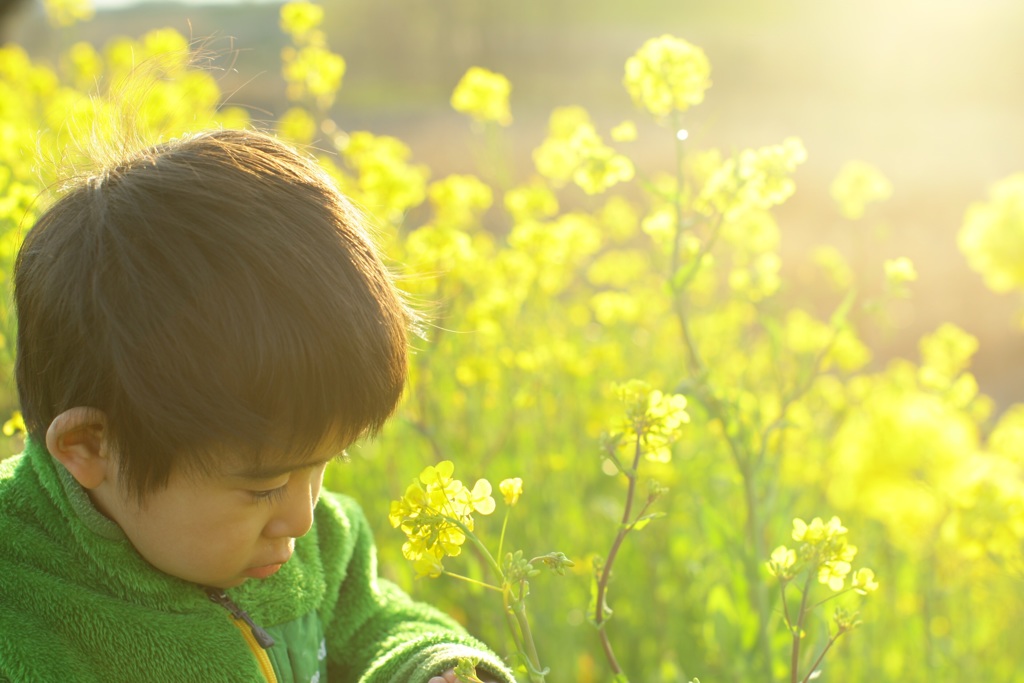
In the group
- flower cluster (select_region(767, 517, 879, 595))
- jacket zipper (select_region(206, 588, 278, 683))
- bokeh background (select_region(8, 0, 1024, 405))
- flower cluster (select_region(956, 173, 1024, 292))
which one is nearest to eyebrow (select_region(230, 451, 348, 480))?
jacket zipper (select_region(206, 588, 278, 683))

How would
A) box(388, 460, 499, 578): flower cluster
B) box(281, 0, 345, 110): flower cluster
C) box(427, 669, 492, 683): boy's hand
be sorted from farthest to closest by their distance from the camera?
box(281, 0, 345, 110): flower cluster < box(427, 669, 492, 683): boy's hand < box(388, 460, 499, 578): flower cluster

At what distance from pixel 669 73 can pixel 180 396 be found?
0.86 meters

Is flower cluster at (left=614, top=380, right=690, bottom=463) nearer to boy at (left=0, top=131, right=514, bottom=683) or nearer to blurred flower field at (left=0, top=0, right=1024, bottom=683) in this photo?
blurred flower field at (left=0, top=0, right=1024, bottom=683)

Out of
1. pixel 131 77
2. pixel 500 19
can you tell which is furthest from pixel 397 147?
pixel 500 19

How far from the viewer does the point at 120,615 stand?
1079 millimetres

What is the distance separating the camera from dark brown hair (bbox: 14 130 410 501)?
952mm

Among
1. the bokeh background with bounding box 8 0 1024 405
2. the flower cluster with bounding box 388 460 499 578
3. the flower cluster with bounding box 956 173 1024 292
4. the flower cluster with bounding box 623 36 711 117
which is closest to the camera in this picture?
the flower cluster with bounding box 388 460 499 578

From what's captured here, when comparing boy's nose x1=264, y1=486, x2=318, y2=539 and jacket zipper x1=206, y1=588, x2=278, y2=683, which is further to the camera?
jacket zipper x1=206, y1=588, x2=278, y2=683

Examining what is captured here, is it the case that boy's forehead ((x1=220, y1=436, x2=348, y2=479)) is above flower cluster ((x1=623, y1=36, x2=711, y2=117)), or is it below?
below

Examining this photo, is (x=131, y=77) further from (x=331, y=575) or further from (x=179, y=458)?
(x=331, y=575)

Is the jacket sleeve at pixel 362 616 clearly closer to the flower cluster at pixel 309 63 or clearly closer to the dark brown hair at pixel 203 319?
the dark brown hair at pixel 203 319

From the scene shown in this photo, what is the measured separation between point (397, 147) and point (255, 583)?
Answer: 4.87ft

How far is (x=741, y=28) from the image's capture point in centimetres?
1628

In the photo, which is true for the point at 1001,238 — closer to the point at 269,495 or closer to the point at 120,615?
the point at 269,495
